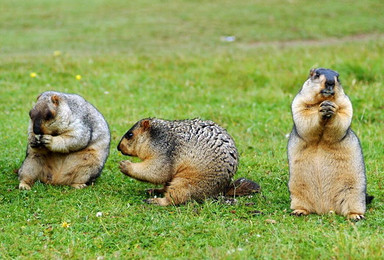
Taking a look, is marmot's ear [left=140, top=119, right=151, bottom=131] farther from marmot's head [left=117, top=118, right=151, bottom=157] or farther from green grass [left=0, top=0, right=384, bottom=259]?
green grass [left=0, top=0, right=384, bottom=259]

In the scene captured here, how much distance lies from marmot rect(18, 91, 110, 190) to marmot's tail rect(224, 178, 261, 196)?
1.89 meters

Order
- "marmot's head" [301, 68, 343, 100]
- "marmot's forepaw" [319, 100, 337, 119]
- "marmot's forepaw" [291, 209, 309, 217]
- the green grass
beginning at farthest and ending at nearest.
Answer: "marmot's forepaw" [291, 209, 309, 217] < "marmot's head" [301, 68, 343, 100] < "marmot's forepaw" [319, 100, 337, 119] < the green grass

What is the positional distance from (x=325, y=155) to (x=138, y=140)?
2422 mm

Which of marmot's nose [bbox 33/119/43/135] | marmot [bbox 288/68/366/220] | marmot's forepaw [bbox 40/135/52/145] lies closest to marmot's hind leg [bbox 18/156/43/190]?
marmot's forepaw [bbox 40/135/52/145]

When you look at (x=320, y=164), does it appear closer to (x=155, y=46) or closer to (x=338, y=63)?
(x=338, y=63)

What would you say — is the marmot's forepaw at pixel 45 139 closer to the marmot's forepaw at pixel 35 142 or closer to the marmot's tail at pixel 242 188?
the marmot's forepaw at pixel 35 142

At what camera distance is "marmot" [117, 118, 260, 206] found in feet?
A: 22.5

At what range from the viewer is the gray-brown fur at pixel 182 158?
684 centimetres

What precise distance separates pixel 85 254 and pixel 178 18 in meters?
20.2

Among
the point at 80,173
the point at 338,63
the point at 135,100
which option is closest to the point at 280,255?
the point at 80,173

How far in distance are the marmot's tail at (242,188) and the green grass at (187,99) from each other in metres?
0.17

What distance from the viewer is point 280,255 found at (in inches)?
200

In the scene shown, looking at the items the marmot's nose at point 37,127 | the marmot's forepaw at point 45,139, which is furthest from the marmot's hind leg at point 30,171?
the marmot's nose at point 37,127

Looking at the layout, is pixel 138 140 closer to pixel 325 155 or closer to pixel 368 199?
pixel 325 155
